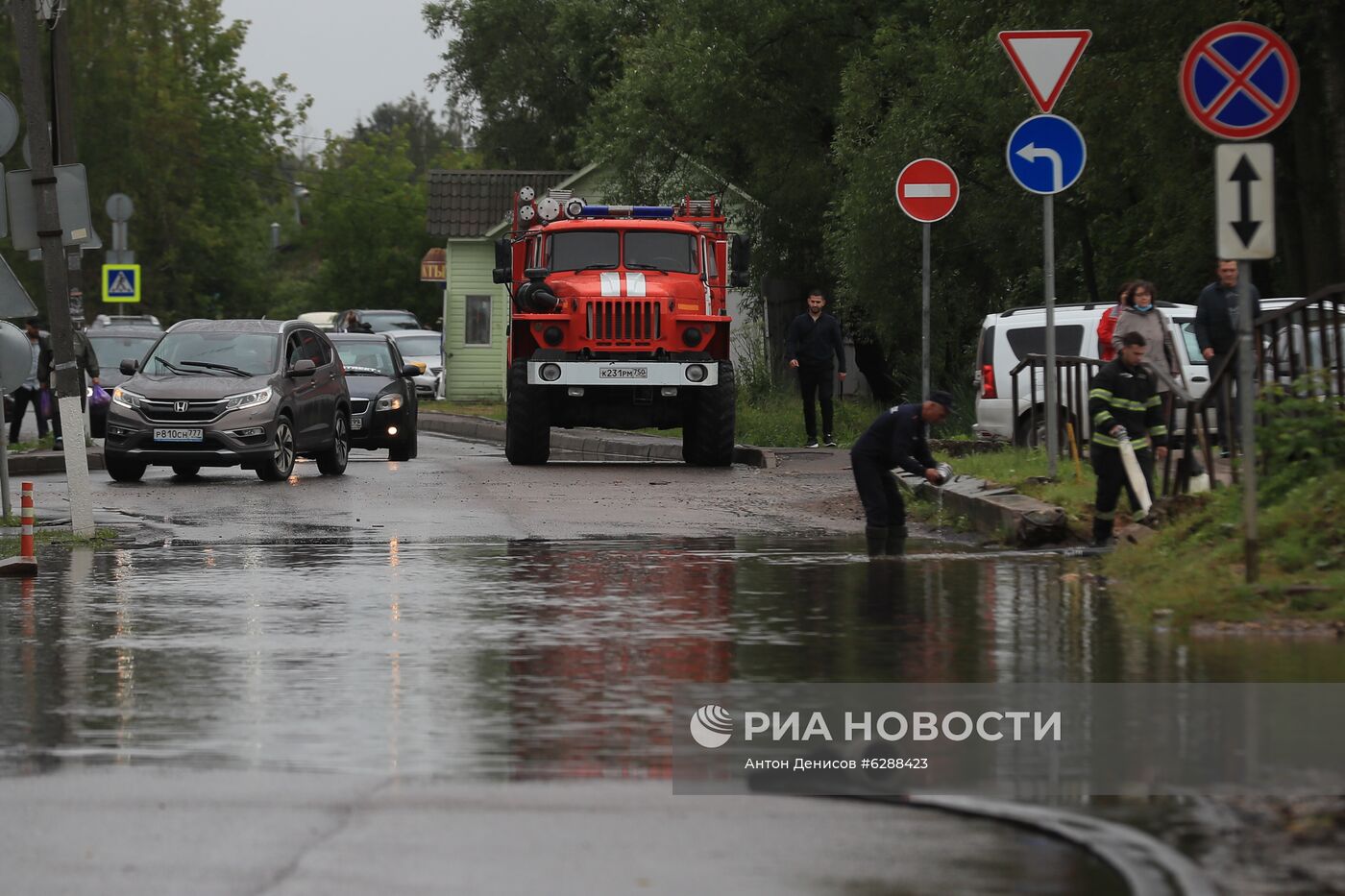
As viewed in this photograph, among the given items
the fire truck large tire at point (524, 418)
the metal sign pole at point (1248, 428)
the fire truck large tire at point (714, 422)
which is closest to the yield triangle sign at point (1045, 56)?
the metal sign pole at point (1248, 428)

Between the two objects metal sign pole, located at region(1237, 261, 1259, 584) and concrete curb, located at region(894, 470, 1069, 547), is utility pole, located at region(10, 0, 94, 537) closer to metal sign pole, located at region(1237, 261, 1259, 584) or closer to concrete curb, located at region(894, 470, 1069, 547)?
concrete curb, located at region(894, 470, 1069, 547)

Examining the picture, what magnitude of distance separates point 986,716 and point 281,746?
252 cm

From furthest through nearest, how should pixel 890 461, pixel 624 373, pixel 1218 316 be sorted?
1. pixel 624 373
2. pixel 1218 316
3. pixel 890 461

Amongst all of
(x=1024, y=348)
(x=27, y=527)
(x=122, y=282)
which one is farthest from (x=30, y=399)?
(x=27, y=527)

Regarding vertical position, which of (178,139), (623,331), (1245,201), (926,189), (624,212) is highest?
(178,139)

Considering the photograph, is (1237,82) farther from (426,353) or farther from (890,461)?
(426,353)

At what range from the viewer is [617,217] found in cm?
2639

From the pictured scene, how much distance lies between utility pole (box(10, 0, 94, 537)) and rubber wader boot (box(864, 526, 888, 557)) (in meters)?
5.61

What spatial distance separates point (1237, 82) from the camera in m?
11.4

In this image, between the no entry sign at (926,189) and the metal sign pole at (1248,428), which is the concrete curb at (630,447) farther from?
the metal sign pole at (1248,428)

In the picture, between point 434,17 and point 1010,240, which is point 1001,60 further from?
point 434,17

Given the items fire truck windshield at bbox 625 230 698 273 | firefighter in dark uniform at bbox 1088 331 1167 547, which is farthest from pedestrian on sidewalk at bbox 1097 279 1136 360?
fire truck windshield at bbox 625 230 698 273

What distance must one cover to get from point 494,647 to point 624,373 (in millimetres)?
14761

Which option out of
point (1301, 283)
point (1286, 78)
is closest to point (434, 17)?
point (1301, 283)
